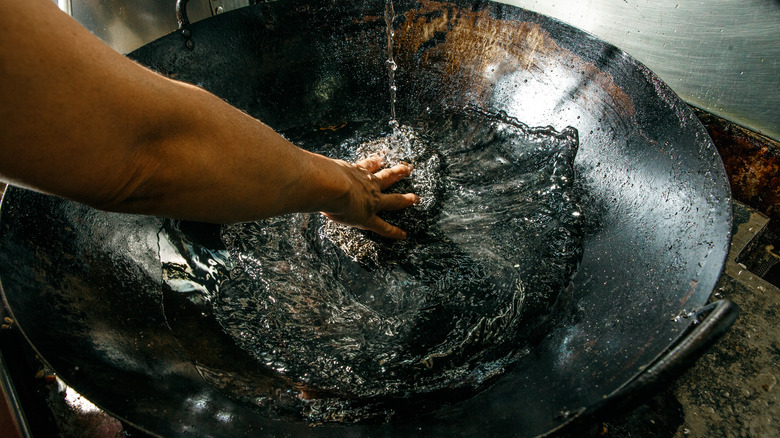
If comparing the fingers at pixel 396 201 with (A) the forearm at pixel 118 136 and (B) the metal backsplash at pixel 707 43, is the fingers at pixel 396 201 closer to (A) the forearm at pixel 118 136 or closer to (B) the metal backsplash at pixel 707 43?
(A) the forearm at pixel 118 136

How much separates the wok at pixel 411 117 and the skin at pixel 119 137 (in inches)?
19.9

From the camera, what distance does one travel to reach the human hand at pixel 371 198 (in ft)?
4.37

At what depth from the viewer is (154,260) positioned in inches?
56.7

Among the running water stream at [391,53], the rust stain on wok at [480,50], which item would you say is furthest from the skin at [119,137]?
the rust stain on wok at [480,50]

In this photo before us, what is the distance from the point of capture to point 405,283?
1443 millimetres

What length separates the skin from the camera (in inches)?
→ 23.3

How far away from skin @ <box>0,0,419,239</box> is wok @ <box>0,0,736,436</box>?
504 millimetres

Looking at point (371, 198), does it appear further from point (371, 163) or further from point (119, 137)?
point (119, 137)

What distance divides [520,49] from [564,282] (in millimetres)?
1123

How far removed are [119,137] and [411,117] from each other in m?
1.53

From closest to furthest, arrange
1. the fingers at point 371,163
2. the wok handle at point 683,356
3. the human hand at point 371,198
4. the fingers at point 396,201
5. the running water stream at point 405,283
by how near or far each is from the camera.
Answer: the wok handle at point 683,356
the running water stream at point 405,283
the human hand at point 371,198
the fingers at point 396,201
the fingers at point 371,163

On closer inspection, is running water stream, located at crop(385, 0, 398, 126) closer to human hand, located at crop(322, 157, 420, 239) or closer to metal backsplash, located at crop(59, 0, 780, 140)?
human hand, located at crop(322, 157, 420, 239)

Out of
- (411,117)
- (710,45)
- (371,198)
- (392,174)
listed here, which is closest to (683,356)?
(371,198)

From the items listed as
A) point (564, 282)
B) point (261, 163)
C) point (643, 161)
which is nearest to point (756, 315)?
point (643, 161)
